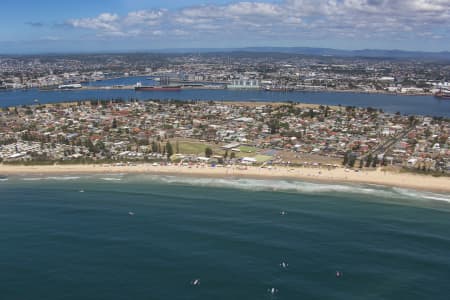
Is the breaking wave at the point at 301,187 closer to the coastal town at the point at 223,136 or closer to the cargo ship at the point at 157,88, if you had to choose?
the coastal town at the point at 223,136

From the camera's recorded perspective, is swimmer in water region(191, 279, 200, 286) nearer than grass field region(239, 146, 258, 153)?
Yes

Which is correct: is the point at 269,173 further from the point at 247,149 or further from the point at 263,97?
the point at 263,97

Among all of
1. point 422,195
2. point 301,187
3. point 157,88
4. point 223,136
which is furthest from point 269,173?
point 157,88

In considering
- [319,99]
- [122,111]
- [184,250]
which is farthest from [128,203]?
[319,99]

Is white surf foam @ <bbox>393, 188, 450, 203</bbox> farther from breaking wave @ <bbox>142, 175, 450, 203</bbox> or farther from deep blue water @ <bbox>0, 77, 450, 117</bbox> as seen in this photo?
deep blue water @ <bbox>0, 77, 450, 117</bbox>

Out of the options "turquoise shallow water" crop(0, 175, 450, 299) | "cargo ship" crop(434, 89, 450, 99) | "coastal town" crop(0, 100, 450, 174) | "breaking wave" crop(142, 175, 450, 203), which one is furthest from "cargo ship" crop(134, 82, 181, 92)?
"turquoise shallow water" crop(0, 175, 450, 299)

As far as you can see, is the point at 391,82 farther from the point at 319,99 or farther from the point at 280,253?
the point at 280,253
